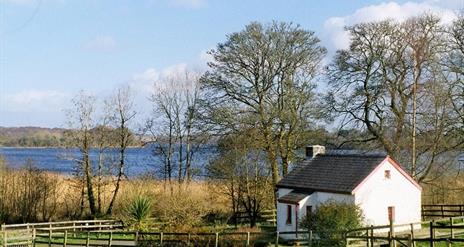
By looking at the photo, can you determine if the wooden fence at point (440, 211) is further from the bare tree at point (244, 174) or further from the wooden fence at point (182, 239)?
the wooden fence at point (182, 239)

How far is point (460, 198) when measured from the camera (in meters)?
40.2

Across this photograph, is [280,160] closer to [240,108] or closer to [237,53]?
[240,108]

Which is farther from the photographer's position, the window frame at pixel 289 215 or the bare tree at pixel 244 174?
the bare tree at pixel 244 174

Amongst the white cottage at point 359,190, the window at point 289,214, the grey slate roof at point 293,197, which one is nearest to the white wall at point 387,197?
the white cottage at point 359,190

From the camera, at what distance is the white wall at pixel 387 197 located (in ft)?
99.9

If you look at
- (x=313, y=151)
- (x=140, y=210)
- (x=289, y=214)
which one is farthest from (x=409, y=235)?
(x=140, y=210)

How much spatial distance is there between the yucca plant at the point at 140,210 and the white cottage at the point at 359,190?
267 inches

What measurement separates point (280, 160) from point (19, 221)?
17.9 m

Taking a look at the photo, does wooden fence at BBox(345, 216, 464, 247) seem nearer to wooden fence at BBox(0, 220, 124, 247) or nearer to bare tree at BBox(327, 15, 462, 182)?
bare tree at BBox(327, 15, 462, 182)

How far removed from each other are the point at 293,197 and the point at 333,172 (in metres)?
2.36

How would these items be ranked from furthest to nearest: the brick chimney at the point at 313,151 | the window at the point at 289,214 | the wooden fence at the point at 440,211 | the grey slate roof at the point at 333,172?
the wooden fence at the point at 440,211
the brick chimney at the point at 313,151
the window at the point at 289,214
the grey slate roof at the point at 333,172

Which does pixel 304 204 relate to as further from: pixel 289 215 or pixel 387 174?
pixel 387 174

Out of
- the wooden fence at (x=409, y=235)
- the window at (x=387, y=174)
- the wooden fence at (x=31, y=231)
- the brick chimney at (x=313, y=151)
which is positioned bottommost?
the wooden fence at (x=31, y=231)

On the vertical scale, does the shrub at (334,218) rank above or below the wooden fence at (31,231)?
above
